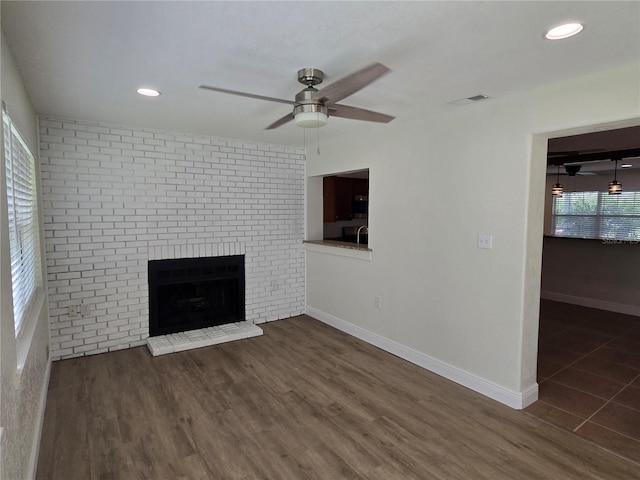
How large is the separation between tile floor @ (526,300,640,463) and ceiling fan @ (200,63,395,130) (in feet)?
8.21

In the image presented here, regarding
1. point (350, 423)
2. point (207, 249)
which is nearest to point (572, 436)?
point (350, 423)

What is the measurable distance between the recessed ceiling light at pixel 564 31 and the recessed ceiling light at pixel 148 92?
97.3 inches

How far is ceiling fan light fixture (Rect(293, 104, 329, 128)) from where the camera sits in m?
2.01

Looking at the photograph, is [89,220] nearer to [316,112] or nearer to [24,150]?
[24,150]

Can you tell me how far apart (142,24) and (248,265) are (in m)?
3.31

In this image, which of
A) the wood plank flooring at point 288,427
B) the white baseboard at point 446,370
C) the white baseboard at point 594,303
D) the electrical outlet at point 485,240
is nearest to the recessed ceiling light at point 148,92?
the wood plank flooring at point 288,427

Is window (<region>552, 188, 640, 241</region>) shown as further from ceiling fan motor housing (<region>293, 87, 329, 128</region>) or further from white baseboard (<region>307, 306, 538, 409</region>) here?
ceiling fan motor housing (<region>293, 87, 329, 128</region>)

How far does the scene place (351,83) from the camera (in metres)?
1.75

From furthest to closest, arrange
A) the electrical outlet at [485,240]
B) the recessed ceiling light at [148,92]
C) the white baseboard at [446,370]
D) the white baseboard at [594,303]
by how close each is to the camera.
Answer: the white baseboard at [594,303], the electrical outlet at [485,240], the white baseboard at [446,370], the recessed ceiling light at [148,92]

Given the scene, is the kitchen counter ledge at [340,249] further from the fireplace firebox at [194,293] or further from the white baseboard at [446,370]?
the fireplace firebox at [194,293]

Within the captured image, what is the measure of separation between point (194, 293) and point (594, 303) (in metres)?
5.75

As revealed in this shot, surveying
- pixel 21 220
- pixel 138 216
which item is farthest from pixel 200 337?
pixel 21 220

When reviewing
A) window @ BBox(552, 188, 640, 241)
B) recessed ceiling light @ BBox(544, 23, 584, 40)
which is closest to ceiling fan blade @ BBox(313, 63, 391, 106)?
recessed ceiling light @ BBox(544, 23, 584, 40)

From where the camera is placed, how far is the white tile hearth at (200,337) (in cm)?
385
